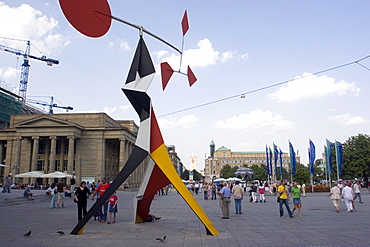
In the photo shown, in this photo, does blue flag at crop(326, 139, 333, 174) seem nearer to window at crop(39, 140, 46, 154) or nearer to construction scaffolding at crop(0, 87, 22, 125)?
window at crop(39, 140, 46, 154)

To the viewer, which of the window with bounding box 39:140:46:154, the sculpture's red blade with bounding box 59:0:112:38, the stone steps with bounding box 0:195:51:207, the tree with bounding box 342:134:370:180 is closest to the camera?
the sculpture's red blade with bounding box 59:0:112:38

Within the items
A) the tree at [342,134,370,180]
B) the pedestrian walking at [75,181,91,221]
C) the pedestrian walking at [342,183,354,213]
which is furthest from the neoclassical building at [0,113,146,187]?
the pedestrian walking at [342,183,354,213]

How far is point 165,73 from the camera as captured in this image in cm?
1176

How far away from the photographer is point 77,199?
12.9 m

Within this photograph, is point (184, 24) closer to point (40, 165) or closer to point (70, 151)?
point (70, 151)

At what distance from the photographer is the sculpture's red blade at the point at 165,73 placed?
11.7 m

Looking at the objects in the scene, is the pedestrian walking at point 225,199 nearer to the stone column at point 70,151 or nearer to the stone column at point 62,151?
the stone column at point 70,151

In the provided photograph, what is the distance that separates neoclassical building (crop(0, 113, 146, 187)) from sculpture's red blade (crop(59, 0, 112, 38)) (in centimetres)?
4972

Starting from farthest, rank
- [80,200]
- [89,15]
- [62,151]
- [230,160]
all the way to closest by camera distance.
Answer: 1. [230,160]
2. [62,151]
3. [80,200]
4. [89,15]

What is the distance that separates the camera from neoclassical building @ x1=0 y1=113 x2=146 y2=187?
5644cm

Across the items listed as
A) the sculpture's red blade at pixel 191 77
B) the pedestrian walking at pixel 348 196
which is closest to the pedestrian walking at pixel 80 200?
the sculpture's red blade at pixel 191 77

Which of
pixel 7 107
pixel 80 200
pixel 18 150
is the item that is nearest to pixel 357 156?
pixel 80 200

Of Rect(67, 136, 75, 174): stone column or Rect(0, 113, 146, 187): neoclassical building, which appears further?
Rect(0, 113, 146, 187): neoclassical building

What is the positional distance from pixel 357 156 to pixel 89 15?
58.8m
